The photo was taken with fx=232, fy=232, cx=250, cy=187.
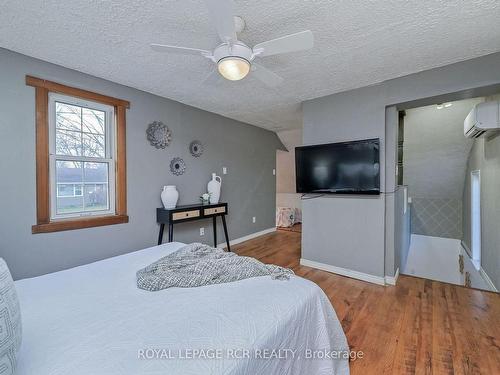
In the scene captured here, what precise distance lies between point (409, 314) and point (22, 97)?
→ 4019 mm

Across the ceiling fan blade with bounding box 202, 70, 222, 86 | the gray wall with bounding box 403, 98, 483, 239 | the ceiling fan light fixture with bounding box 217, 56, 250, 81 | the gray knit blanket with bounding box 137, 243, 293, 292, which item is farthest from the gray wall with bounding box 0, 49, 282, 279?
the gray wall with bounding box 403, 98, 483, 239

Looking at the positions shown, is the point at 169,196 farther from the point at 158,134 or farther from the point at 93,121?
the point at 93,121

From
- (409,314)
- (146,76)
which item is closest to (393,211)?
(409,314)

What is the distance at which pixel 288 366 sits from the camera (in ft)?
3.39

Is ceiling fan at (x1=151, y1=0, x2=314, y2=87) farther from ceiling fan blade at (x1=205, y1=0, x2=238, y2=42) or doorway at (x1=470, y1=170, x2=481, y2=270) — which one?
doorway at (x1=470, y1=170, x2=481, y2=270)

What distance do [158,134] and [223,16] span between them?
7.03 ft

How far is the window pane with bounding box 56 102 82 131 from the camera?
238 centimetres

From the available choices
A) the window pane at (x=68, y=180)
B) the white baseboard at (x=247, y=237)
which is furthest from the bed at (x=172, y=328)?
the white baseboard at (x=247, y=237)

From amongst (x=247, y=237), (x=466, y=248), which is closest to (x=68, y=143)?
(x=247, y=237)

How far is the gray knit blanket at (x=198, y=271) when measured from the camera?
1.32 meters

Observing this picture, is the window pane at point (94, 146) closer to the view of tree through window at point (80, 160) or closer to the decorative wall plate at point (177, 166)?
the view of tree through window at point (80, 160)

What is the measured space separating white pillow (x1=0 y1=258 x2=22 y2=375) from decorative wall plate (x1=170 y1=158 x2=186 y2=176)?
8.46 ft

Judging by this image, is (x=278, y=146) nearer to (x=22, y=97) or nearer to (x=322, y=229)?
(x=322, y=229)

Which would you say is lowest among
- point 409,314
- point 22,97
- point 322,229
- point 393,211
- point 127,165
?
point 409,314
